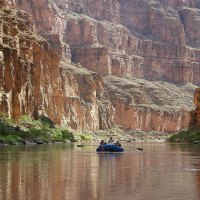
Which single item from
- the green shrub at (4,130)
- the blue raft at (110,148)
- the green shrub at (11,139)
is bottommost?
the blue raft at (110,148)

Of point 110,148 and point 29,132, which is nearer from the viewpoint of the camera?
point 110,148

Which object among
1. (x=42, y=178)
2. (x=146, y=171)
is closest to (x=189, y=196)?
(x=42, y=178)

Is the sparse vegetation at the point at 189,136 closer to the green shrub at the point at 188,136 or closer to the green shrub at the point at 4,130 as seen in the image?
the green shrub at the point at 188,136

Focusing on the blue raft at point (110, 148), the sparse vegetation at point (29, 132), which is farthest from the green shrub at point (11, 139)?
the blue raft at point (110, 148)

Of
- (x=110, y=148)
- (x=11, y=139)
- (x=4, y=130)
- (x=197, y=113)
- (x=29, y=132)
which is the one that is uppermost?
(x=197, y=113)

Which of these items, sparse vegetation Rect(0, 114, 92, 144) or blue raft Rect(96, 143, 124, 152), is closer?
blue raft Rect(96, 143, 124, 152)

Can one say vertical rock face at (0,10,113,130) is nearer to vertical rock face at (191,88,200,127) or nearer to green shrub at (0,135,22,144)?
green shrub at (0,135,22,144)

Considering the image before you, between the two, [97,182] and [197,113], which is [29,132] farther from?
[97,182]

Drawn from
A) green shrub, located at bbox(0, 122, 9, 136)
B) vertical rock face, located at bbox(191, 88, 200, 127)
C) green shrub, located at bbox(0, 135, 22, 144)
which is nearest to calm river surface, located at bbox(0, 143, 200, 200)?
green shrub, located at bbox(0, 135, 22, 144)

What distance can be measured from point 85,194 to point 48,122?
132702mm

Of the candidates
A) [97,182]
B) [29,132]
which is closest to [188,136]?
[29,132]

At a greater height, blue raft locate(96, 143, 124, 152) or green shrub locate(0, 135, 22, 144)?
green shrub locate(0, 135, 22, 144)

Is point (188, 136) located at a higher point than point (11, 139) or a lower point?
higher

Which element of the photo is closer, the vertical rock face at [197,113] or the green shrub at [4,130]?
the green shrub at [4,130]
